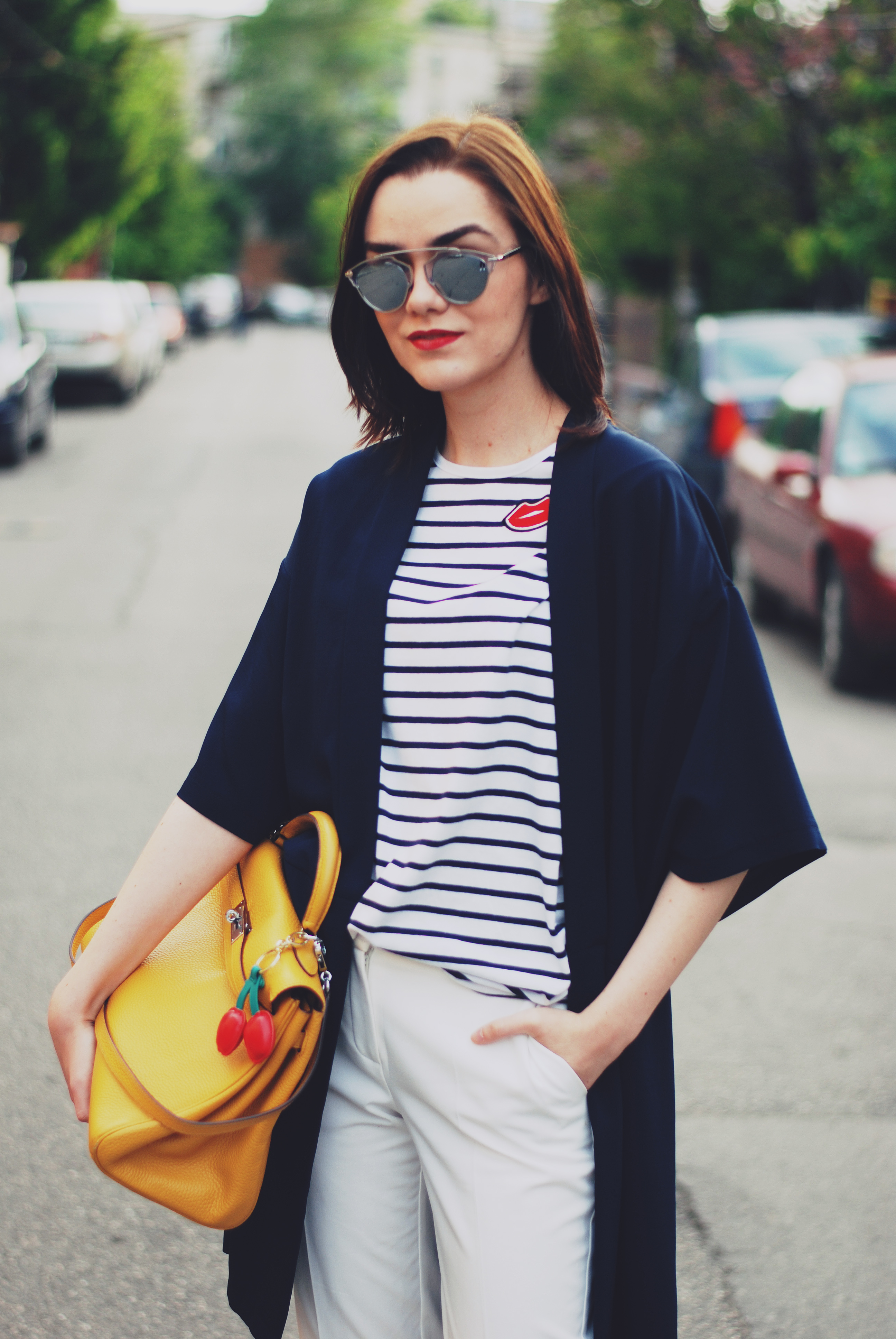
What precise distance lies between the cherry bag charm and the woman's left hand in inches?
9.2

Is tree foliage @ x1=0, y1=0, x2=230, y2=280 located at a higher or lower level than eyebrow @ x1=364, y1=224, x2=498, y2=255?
higher

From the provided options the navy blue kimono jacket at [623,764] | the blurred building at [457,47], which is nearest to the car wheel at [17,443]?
the navy blue kimono jacket at [623,764]

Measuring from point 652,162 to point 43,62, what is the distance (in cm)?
1528

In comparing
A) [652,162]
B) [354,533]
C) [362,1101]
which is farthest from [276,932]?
[652,162]

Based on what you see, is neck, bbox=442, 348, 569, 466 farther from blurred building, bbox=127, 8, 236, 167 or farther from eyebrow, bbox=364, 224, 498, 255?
blurred building, bbox=127, 8, 236, 167

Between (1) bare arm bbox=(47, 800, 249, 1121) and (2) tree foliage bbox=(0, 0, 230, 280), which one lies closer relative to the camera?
(1) bare arm bbox=(47, 800, 249, 1121)

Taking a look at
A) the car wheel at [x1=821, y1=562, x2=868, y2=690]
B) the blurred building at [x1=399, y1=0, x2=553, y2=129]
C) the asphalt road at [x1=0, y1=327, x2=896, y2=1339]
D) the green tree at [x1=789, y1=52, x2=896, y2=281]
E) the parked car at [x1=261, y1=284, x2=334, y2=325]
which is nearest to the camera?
the asphalt road at [x1=0, y1=327, x2=896, y2=1339]

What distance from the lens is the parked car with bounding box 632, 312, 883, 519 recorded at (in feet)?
36.1

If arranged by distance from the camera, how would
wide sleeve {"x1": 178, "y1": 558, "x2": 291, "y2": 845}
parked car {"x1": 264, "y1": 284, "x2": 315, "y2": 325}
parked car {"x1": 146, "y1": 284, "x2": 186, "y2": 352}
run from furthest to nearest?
parked car {"x1": 264, "y1": 284, "x2": 315, "y2": 325}, parked car {"x1": 146, "y1": 284, "x2": 186, "y2": 352}, wide sleeve {"x1": 178, "y1": 558, "x2": 291, "y2": 845}

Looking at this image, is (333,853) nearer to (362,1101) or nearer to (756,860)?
(362,1101)

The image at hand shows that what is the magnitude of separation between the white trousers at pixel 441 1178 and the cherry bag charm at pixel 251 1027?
0.55 ft

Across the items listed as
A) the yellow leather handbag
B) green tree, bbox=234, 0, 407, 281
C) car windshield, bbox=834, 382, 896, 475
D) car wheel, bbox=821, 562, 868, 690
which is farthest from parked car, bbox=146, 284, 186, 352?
the yellow leather handbag

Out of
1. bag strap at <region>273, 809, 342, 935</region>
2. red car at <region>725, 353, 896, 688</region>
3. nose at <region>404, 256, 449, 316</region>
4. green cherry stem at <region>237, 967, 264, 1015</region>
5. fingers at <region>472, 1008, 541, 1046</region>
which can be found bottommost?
red car at <region>725, 353, 896, 688</region>

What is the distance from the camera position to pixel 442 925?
1655 mm
